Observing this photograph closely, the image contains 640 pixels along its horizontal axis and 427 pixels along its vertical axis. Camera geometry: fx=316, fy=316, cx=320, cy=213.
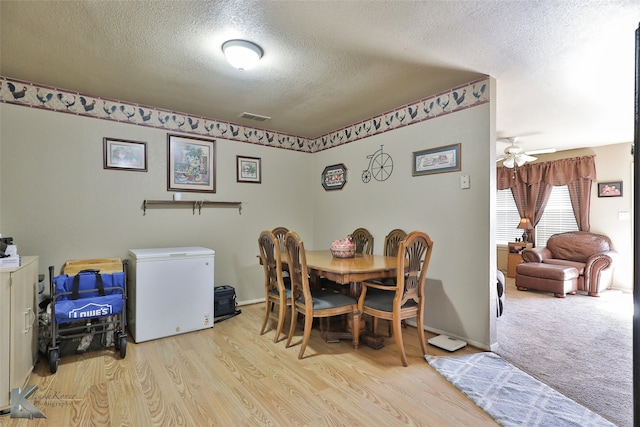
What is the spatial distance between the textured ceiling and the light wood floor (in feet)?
7.82

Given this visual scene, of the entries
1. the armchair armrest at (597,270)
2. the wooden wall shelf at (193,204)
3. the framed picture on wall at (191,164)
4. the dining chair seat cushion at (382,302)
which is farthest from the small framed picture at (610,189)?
the framed picture on wall at (191,164)

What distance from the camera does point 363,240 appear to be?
391cm

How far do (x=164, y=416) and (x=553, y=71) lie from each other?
3.83m

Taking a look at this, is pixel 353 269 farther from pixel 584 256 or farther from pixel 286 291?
pixel 584 256

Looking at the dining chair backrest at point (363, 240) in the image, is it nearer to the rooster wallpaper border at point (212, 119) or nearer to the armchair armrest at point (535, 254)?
the rooster wallpaper border at point (212, 119)

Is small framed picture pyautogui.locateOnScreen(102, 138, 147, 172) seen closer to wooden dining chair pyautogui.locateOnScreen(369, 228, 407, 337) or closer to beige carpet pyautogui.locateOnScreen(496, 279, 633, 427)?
wooden dining chair pyautogui.locateOnScreen(369, 228, 407, 337)

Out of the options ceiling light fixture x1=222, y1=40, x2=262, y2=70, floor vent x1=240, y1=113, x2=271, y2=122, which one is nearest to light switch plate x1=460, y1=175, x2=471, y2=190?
ceiling light fixture x1=222, y1=40, x2=262, y2=70

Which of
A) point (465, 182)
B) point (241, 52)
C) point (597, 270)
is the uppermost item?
point (241, 52)

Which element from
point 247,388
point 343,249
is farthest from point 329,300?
point 247,388

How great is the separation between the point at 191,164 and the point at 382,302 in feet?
8.90

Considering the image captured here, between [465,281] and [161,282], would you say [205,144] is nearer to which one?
[161,282]

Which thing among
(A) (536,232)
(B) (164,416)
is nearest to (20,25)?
(B) (164,416)

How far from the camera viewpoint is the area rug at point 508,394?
1797mm

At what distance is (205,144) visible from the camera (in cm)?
390
